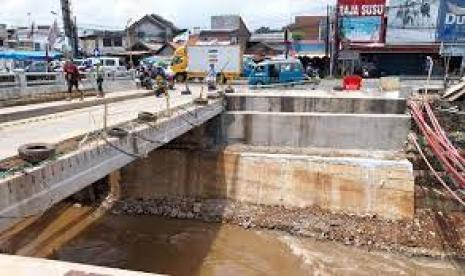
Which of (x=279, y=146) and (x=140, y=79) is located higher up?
(x=140, y=79)

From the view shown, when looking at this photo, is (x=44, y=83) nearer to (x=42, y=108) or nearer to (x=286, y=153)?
(x=42, y=108)

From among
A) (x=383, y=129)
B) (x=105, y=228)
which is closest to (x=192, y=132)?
(x=105, y=228)

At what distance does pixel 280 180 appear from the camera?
17859 mm

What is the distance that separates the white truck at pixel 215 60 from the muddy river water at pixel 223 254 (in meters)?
19.2

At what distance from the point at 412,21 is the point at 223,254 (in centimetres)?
2916

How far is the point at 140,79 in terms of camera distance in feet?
93.1

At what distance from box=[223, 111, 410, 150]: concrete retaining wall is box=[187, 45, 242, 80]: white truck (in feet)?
49.5

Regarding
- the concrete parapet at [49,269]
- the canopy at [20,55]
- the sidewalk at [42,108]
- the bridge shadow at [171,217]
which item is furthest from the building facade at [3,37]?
the concrete parapet at [49,269]

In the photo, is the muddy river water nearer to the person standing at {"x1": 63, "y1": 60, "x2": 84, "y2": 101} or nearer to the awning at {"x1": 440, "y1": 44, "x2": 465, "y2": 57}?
the person standing at {"x1": 63, "y1": 60, "x2": 84, "y2": 101}

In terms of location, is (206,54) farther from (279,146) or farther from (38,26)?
(38,26)

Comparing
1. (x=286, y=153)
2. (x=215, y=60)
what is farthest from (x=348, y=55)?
(x=286, y=153)

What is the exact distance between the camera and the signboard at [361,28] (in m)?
39.1

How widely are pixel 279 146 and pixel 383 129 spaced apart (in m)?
3.97

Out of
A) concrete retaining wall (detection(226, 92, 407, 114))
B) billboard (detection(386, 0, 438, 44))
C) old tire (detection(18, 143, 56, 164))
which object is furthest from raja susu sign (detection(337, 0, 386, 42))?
old tire (detection(18, 143, 56, 164))
